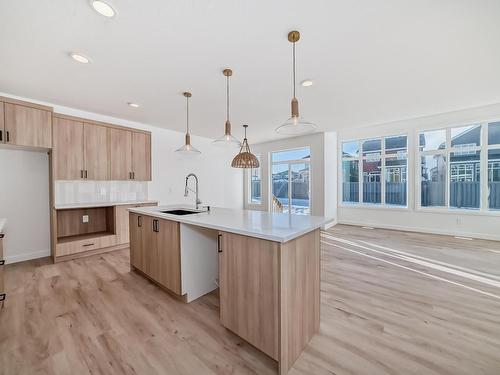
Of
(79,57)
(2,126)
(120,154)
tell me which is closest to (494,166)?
(79,57)

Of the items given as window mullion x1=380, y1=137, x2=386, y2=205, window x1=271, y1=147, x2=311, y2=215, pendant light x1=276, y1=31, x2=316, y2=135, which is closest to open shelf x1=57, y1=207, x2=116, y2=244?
pendant light x1=276, y1=31, x2=316, y2=135

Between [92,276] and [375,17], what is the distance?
4.31 metres

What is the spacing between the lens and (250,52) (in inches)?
87.4

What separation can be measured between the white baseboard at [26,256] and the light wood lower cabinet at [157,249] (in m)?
2.03

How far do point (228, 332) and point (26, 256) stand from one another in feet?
12.8

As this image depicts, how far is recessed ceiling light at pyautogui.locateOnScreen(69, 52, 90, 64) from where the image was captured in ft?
7.27

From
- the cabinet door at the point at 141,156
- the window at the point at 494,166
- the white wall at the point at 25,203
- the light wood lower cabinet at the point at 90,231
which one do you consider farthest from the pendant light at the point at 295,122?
the window at the point at 494,166

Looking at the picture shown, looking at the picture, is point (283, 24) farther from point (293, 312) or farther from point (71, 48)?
point (293, 312)

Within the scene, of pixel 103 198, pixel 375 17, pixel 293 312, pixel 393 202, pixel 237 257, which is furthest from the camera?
pixel 393 202

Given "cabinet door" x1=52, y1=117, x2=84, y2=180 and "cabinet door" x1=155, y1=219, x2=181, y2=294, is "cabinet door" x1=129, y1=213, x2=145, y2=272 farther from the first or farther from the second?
"cabinet door" x1=52, y1=117, x2=84, y2=180

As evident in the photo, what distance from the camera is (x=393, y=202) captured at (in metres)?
5.50

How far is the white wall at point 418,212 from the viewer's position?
4379mm

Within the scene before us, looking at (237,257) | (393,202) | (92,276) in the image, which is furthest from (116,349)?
(393,202)

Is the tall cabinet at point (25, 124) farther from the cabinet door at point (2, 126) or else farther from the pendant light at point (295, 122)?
the pendant light at point (295, 122)
